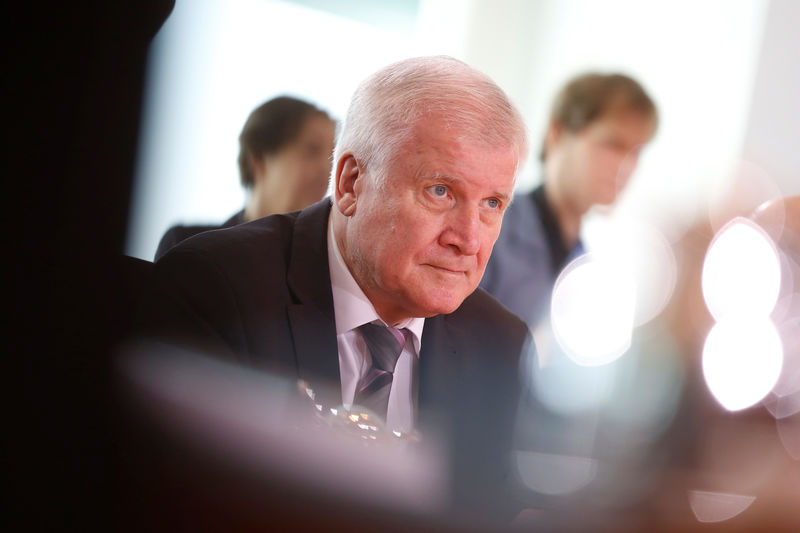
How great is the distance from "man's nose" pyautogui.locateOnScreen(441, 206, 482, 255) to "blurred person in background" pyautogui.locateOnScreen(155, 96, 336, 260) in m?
0.18

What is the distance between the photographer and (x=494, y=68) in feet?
3.28

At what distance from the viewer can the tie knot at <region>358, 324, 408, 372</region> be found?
841 millimetres

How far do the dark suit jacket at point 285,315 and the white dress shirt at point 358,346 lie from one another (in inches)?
0.4

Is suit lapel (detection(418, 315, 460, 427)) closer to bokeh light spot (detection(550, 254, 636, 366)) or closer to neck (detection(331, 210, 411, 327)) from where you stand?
neck (detection(331, 210, 411, 327))

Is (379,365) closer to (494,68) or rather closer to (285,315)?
(285,315)

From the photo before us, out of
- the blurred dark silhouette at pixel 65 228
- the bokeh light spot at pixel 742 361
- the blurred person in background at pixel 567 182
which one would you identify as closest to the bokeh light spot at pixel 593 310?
the blurred person in background at pixel 567 182

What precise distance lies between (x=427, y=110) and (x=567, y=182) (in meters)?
0.52

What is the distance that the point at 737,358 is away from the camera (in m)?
1.38

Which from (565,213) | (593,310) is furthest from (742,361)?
(565,213)

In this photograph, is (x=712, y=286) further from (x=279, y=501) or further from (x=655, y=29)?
(x=279, y=501)

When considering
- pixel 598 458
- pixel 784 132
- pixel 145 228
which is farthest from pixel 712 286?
pixel 145 228

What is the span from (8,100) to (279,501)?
1.87ft

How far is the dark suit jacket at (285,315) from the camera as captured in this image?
0.79 metres

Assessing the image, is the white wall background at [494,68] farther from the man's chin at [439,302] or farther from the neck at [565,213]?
the man's chin at [439,302]
